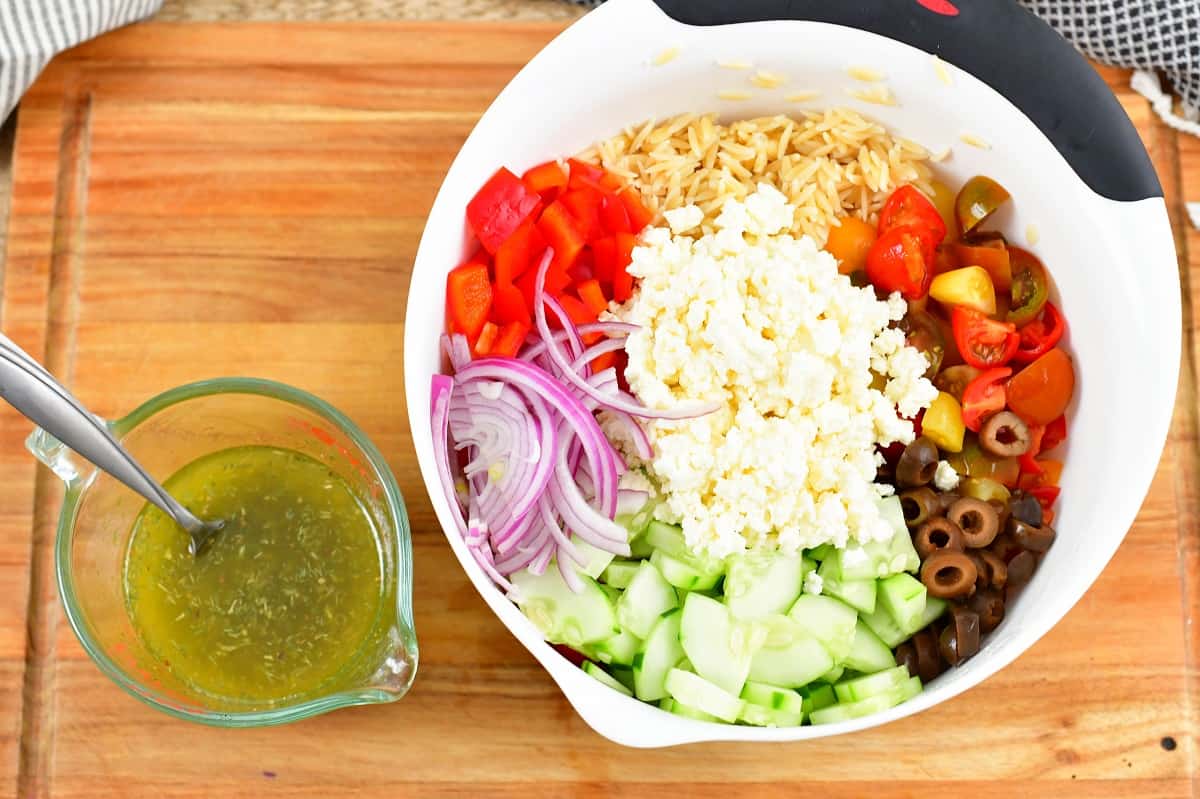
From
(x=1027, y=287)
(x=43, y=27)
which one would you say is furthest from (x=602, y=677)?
(x=43, y=27)

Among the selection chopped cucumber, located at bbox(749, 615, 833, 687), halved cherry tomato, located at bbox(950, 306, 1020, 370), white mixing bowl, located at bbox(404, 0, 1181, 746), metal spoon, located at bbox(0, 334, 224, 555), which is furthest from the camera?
halved cherry tomato, located at bbox(950, 306, 1020, 370)

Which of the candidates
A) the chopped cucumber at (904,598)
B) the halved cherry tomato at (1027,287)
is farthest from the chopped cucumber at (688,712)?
the halved cherry tomato at (1027,287)

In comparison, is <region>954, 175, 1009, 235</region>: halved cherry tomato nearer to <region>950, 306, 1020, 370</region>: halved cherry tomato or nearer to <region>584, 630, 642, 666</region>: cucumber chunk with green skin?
<region>950, 306, 1020, 370</region>: halved cherry tomato

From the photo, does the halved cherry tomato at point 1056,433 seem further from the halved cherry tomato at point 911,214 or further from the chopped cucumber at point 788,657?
the chopped cucumber at point 788,657

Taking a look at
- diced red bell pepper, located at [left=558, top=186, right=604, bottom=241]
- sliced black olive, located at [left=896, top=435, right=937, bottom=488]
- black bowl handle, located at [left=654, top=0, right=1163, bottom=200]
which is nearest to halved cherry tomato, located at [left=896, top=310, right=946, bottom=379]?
sliced black olive, located at [left=896, top=435, right=937, bottom=488]

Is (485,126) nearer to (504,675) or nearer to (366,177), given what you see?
(366,177)

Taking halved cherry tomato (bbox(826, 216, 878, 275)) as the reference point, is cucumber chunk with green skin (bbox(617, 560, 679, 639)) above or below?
below

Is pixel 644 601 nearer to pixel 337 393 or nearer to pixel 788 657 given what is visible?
pixel 788 657
